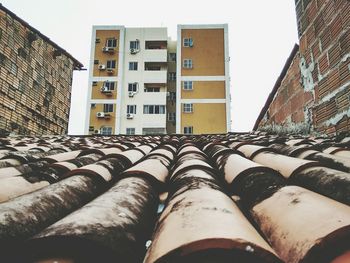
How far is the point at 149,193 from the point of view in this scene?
2008 millimetres

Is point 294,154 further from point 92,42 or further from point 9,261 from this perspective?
point 92,42

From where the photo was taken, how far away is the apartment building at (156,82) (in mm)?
32719

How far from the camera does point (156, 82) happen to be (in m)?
34.8

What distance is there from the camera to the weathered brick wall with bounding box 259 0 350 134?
493cm

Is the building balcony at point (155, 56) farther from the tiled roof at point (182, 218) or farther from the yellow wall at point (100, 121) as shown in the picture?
the tiled roof at point (182, 218)

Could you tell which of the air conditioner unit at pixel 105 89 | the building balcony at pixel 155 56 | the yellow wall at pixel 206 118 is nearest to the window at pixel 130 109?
the air conditioner unit at pixel 105 89

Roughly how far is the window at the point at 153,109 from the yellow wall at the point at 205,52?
4.22 m

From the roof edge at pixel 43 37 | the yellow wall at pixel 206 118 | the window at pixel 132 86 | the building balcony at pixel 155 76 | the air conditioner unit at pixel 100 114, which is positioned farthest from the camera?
the building balcony at pixel 155 76

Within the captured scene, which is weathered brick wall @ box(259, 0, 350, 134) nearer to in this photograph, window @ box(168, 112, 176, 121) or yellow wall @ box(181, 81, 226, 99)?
yellow wall @ box(181, 81, 226, 99)

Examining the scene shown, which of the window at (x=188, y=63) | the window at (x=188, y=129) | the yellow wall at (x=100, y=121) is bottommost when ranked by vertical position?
the window at (x=188, y=129)

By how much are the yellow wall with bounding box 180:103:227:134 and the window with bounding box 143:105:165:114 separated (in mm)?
2437

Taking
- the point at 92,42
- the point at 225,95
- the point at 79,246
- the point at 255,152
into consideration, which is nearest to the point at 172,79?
the point at 225,95

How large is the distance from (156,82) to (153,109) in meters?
3.13

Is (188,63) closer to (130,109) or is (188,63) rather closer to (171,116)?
(171,116)
